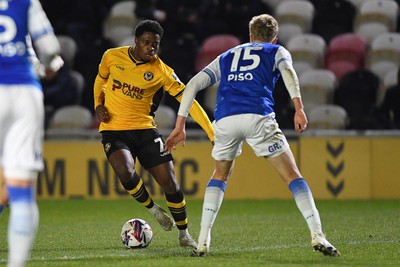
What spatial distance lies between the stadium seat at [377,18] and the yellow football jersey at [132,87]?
30.5ft

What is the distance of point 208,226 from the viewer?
22.8 feet

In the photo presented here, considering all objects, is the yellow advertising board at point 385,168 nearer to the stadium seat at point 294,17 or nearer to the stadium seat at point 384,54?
the stadium seat at point 384,54

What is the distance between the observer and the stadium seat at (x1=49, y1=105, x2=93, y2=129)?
14523 mm

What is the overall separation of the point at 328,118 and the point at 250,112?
24.2ft

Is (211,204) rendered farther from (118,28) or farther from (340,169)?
(118,28)

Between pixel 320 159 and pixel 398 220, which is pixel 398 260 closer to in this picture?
pixel 398 220

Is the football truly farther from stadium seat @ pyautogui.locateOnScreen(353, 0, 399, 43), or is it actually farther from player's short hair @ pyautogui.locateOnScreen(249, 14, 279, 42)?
stadium seat @ pyautogui.locateOnScreen(353, 0, 399, 43)

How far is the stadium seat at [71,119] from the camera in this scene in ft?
47.6

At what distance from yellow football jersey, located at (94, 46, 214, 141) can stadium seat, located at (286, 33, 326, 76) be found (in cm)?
808

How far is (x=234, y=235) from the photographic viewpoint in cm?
885

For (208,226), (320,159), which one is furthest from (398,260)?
(320,159)

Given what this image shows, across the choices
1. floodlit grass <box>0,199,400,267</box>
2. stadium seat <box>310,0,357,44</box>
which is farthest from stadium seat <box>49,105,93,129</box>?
stadium seat <box>310,0,357,44</box>

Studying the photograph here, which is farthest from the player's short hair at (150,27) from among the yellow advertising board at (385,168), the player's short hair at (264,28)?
the yellow advertising board at (385,168)

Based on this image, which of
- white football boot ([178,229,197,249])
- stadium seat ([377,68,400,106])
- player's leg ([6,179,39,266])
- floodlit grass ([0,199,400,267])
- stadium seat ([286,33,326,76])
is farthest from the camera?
stadium seat ([286,33,326,76])
